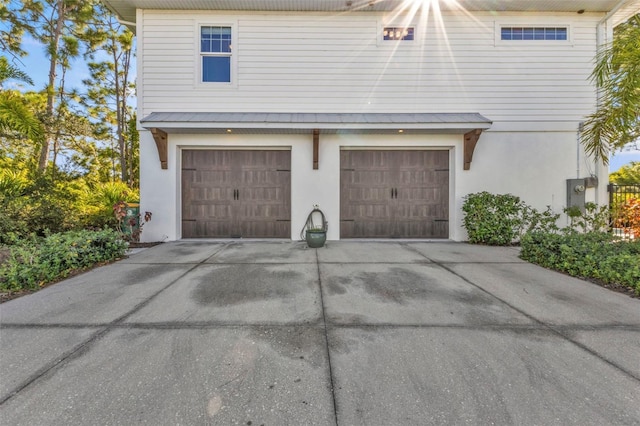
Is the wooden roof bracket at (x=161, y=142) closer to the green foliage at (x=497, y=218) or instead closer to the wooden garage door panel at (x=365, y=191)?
the wooden garage door panel at (x=365, y=191)

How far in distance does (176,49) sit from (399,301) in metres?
7.28

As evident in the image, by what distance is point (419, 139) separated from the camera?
6457mm

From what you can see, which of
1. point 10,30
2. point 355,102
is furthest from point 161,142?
point 10,30

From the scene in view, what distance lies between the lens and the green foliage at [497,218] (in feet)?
19.2

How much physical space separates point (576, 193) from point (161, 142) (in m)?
9.75

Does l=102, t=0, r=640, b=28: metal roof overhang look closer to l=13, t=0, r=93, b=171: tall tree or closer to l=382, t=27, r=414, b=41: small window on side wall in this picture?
l=382, t=27, r=414, b=41: small window on side wall

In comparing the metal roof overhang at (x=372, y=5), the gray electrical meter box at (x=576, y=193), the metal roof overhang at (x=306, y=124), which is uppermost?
the metal roof overhang at (x=372, y=5)

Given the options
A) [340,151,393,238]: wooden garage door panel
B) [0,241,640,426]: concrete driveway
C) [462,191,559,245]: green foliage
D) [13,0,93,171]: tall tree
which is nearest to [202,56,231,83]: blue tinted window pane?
[340,151,393,238]: wooden garage door panel

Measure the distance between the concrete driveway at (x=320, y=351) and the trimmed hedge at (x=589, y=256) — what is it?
366mm

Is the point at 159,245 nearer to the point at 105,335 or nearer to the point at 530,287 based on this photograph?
the point at 105,335

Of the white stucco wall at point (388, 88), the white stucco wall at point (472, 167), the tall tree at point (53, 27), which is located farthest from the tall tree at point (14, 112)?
the tall tree at point (53, 27)

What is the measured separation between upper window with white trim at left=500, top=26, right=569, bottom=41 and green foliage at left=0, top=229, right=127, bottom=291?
951 centimetres

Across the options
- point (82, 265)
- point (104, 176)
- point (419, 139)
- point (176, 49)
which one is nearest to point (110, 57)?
point (104, 176)

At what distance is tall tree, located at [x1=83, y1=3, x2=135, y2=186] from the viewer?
945cm
